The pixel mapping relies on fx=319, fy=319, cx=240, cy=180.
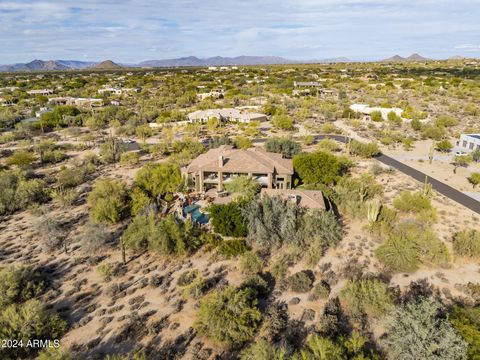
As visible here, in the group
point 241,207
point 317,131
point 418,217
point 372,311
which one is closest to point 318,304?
point 372,311

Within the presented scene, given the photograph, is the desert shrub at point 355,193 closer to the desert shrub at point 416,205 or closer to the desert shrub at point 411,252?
the desert shrub at point 416,205

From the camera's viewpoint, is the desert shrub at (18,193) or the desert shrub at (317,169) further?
the desert shrub at (317,169)

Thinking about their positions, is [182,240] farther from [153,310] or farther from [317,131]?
[317,131]

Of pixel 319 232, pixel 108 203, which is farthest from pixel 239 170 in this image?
pixel 108 203

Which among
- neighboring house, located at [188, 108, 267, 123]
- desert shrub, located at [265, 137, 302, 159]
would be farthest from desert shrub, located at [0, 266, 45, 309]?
neighboring house, located at [188, 108, 267, 123]

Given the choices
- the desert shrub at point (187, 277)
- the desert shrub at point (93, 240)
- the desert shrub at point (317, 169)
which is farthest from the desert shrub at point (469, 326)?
the desert shrub at point (93, 240)

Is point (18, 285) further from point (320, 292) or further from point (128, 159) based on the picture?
point (128, 159)

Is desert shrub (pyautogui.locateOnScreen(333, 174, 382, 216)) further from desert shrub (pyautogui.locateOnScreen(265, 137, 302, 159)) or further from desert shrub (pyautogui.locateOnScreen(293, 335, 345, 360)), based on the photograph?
desert shrub (pyautogui.locateOnScreen(293, 335, 345, 360))
